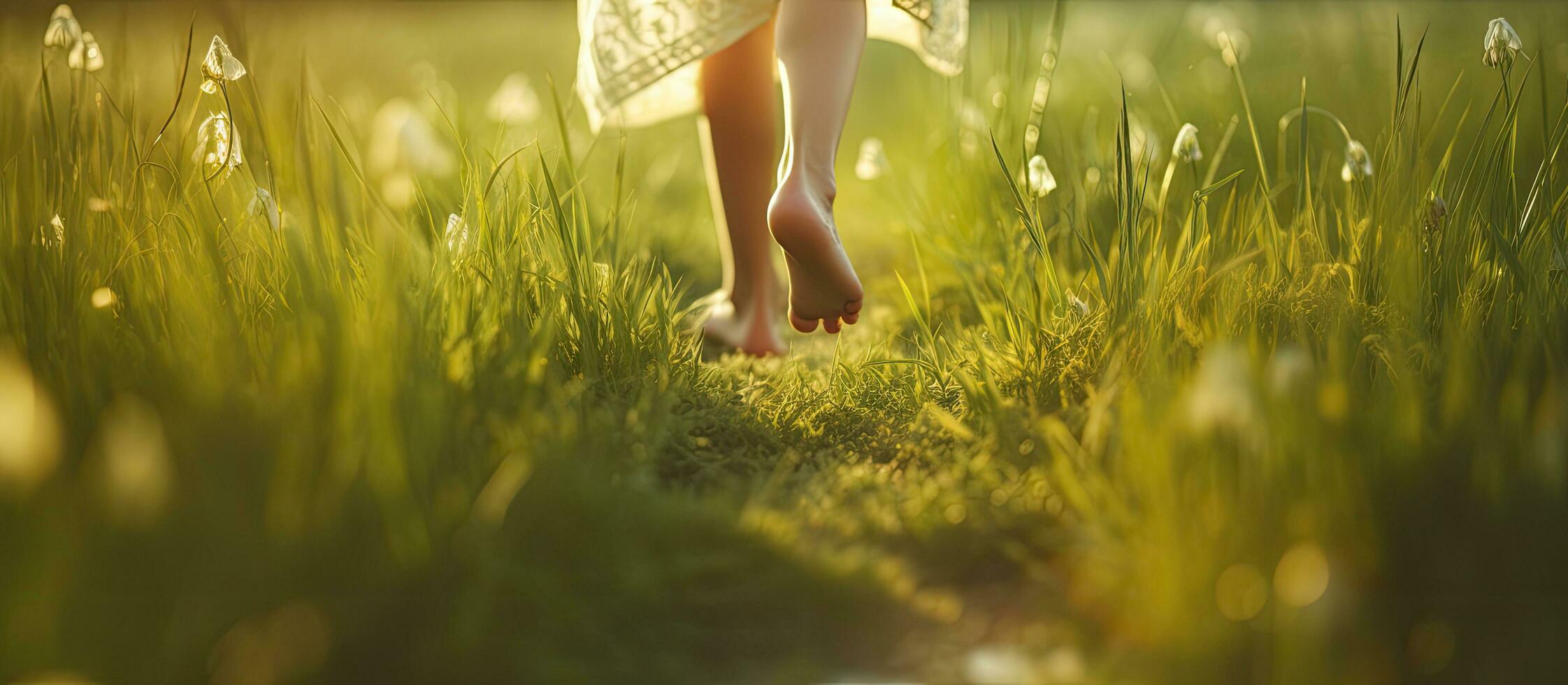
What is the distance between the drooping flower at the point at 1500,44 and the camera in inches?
55.1

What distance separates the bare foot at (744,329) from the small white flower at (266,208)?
82 centimetres

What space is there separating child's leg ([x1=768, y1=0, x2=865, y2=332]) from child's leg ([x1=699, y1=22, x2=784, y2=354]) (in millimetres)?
324

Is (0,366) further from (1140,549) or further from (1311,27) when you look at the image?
(1311,27)

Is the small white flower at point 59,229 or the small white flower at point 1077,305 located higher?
the small white flower at point 59,229

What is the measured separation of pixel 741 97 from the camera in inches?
76.7

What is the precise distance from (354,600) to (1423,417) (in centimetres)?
109

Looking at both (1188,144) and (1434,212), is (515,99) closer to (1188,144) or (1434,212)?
(1188,144)

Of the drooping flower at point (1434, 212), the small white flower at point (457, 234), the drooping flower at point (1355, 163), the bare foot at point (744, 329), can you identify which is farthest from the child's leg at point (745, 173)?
the drooping flower at point (1434, 212)

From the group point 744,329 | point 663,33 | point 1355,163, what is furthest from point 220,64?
point 1355,163

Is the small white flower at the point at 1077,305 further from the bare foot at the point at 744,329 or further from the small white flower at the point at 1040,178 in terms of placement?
the bare foot at the point at 744,329

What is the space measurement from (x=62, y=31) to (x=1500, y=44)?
2.01 m

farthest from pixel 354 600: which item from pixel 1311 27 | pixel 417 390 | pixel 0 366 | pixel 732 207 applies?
pixel 1311 27

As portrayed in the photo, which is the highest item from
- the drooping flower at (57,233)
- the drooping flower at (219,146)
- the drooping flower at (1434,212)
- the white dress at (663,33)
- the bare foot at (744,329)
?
the white dress at (663,33)

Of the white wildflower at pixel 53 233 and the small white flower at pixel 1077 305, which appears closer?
the white wildflower at pixel 53 233
